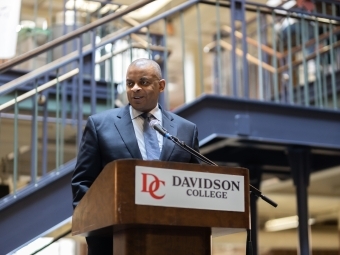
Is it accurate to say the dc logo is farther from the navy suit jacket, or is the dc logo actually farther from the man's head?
the man's head

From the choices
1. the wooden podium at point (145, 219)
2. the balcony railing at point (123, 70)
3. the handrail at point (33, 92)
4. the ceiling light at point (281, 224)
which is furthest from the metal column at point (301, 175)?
the ceiling light at point (281, 224)

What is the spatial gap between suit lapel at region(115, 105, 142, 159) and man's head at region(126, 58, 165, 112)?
2.9 inches

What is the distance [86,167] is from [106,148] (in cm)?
10

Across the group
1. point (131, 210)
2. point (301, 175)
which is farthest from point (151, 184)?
point (301, 175)

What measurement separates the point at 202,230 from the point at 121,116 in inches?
24.3

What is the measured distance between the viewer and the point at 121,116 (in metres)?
2.64

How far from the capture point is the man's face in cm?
253

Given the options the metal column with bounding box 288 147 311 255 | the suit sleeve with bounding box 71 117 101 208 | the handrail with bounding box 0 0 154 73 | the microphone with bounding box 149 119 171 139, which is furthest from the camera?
the metal column with bounding box 288 147 311 255

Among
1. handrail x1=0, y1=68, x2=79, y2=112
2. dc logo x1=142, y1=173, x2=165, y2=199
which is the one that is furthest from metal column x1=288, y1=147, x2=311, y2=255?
dc logo x1=142, y1=173, x2=165, y2=199

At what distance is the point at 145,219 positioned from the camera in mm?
2053

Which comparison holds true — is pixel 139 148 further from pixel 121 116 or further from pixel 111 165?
pixel 111 165

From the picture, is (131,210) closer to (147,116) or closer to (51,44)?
(147,116)

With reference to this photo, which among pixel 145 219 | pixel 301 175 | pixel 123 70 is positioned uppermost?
pixel 123 70

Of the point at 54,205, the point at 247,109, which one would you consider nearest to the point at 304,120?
the point at 247,109
